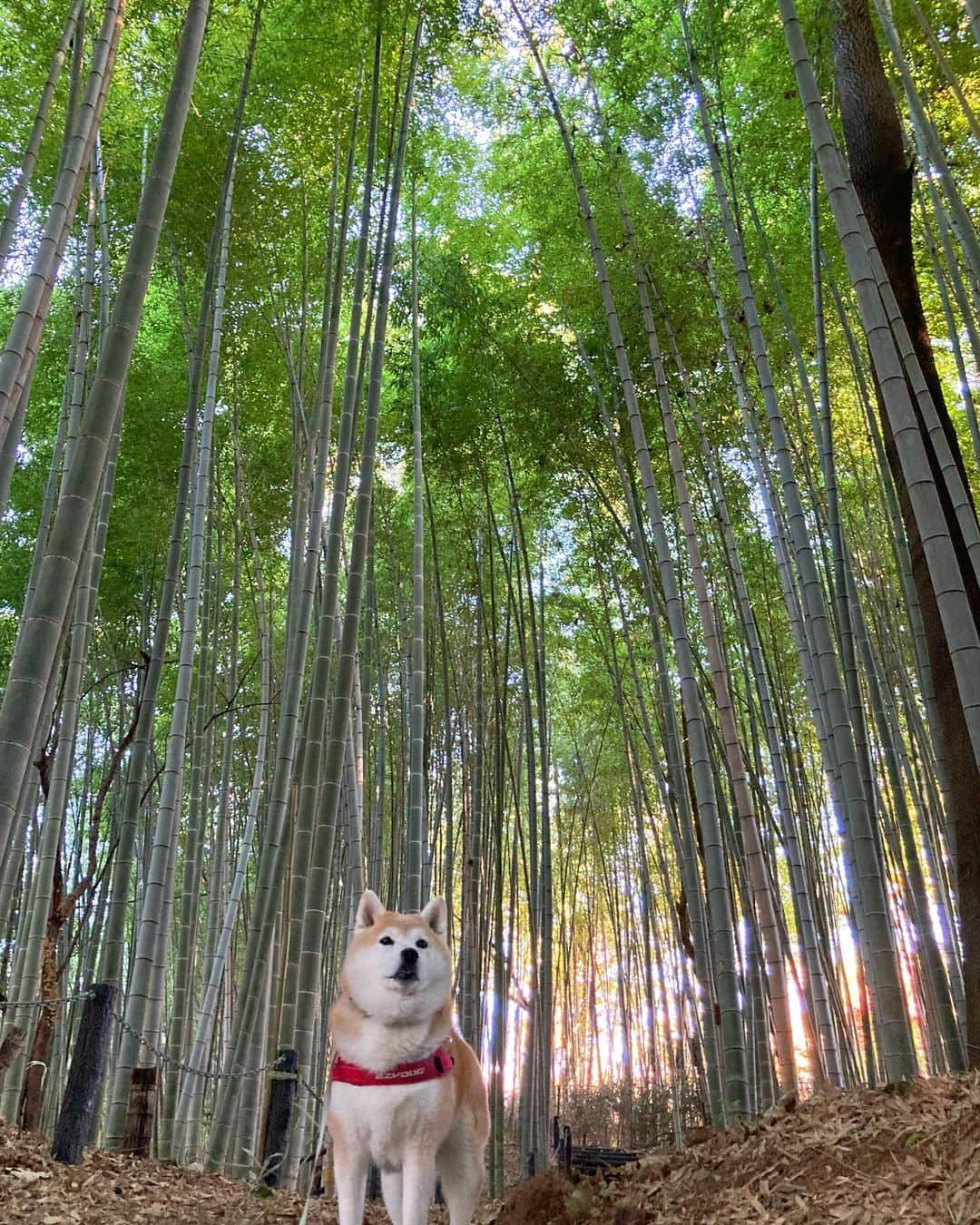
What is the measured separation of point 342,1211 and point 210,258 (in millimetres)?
3643

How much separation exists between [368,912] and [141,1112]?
1754mm

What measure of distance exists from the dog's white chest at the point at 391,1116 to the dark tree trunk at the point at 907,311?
174 cm

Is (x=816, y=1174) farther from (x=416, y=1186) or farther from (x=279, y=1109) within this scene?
(x=279, y=1109)

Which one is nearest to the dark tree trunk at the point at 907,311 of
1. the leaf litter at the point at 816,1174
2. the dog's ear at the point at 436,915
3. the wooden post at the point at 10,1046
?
the leaf litter at the point at 816,1174

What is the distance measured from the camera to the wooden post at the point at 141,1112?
2912 millimetres

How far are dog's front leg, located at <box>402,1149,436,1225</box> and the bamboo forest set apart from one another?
1.53 feet

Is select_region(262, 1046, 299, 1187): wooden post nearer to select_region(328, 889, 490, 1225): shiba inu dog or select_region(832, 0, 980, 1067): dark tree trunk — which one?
select_region(328, 889, 490, 1225): shiba inu dog

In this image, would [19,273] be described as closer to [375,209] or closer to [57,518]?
[375,209]

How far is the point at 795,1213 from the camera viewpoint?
1.64m

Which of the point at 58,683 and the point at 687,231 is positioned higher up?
the point at 687,231

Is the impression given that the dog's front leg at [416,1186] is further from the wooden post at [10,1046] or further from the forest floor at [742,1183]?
the wooden post at [10,1046]

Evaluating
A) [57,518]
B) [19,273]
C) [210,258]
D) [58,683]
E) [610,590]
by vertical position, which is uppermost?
[19,273]

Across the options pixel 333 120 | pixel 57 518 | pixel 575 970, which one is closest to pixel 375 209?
pixel 333 120

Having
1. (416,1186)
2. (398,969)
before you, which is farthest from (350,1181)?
(398,969)
